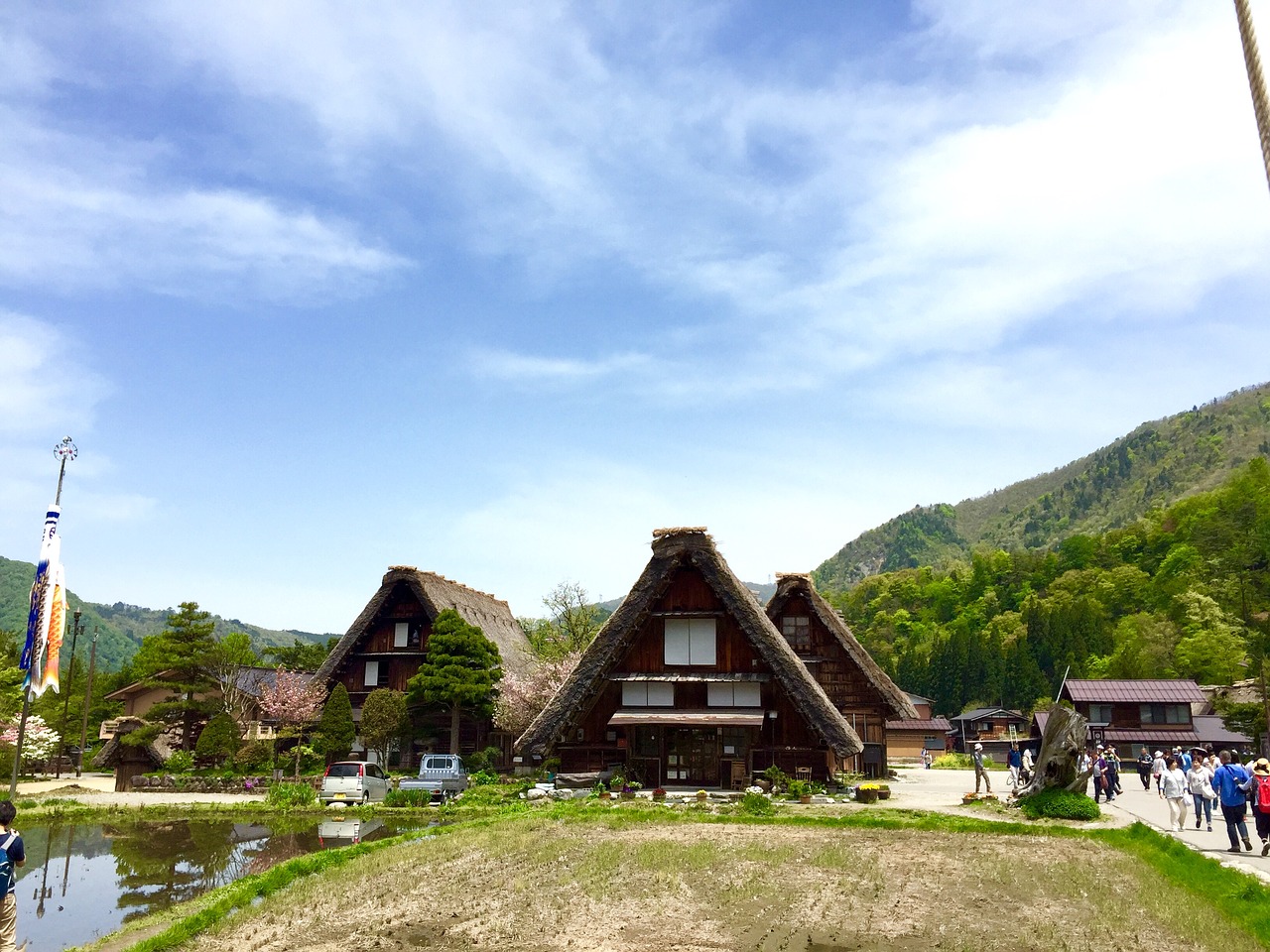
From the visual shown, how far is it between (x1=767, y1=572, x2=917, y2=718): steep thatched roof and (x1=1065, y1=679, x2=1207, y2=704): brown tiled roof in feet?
80.6

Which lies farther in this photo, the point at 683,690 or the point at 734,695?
the point at 683,690

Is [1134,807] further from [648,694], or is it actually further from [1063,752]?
[648,694]

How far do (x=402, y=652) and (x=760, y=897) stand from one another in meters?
33.4

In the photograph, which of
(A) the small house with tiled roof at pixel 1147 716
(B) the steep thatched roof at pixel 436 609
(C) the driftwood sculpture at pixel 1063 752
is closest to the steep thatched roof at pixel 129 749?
(B) the steep thatched roof at pixel 436 609

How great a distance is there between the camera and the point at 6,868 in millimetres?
9406

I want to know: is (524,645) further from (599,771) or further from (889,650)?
(889,650)

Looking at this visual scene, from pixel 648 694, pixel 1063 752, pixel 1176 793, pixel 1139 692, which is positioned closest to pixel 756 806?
pixel 1063 752

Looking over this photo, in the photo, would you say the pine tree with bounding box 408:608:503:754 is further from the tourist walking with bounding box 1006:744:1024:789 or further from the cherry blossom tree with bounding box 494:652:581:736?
the tourist walking with bounding box 1006:744:1024:789

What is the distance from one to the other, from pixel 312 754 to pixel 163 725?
588 cm

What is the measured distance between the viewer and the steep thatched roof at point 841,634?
4034cm

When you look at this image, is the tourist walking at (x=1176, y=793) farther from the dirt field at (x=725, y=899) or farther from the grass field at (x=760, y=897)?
the dirt field at (x=725, y=899)

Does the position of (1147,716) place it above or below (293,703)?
below

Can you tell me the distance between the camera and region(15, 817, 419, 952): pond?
1359 centimetres

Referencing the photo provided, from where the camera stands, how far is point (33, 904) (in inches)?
578
